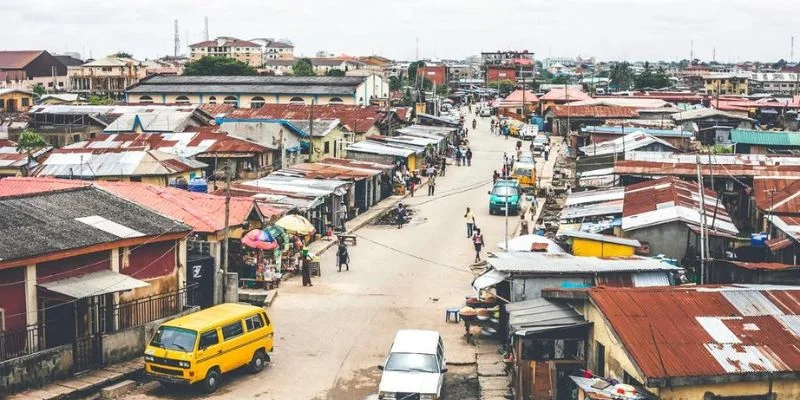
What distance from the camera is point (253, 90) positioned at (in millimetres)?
80688

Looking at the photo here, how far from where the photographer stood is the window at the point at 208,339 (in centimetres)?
1611

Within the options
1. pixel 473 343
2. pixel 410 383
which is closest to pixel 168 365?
pixel 410 383

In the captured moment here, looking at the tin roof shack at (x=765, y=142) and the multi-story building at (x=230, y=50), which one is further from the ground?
the multi-story building at (x=230, y=50)

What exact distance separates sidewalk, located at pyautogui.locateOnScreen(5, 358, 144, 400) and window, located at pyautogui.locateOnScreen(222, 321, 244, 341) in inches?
70.9

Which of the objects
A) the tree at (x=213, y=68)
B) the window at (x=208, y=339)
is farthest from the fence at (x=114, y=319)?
the tree at (x=213, y=68)

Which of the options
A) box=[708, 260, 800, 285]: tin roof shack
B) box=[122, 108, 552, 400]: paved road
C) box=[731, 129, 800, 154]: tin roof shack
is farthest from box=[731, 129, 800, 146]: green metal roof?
box=[708, 260, 800, 285]: tin roof shack

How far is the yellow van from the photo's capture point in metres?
15.9

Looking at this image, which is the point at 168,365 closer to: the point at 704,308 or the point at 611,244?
the point at 704,308

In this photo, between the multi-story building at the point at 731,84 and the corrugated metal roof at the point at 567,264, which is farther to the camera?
the multi-story building at the point at 731,84

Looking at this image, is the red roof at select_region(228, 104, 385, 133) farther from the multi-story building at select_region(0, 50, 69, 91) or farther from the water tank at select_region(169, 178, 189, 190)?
the multi-story building at select_region(0, 50, 69, 91)

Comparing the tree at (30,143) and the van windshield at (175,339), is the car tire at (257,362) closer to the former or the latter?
the van windshield at (175,339)

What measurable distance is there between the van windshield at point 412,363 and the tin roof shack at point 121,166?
69.5ft

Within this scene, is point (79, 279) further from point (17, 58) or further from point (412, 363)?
point (17, 58)

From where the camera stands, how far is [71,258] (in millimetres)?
16906
